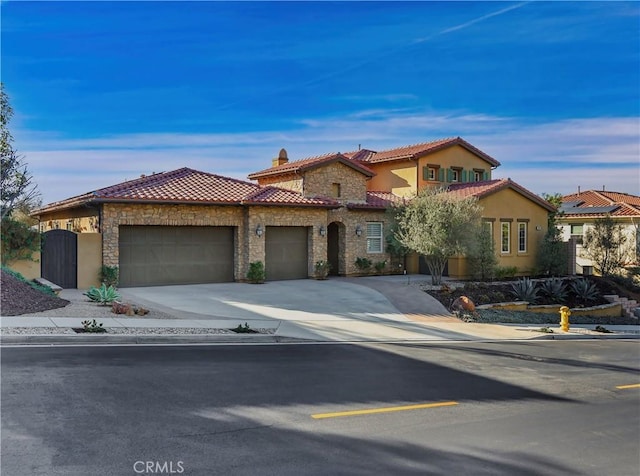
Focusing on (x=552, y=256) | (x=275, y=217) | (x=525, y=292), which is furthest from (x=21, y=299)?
(x=552, y=256)

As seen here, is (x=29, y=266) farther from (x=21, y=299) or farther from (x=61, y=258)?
(x=21, y=299)

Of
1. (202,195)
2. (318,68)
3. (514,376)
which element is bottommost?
(514,376)

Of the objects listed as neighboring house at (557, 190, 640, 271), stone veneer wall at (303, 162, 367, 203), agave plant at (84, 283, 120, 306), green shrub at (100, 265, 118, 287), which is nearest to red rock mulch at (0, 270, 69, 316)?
agave plant at (84, 283, 120, 306)

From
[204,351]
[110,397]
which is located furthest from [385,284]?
[110,397]

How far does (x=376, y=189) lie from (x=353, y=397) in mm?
25835

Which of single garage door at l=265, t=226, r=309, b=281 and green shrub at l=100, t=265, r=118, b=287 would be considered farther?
single garage door at l=265, t=226, r=309, b=281

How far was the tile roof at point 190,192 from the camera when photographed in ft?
70.2

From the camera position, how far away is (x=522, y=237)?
99.7 feet

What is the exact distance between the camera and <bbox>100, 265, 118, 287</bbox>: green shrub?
68.0 ft

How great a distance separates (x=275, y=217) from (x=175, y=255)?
4.58m

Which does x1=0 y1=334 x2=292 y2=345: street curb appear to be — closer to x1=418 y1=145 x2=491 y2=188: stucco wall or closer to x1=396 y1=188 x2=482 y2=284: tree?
x1=396 y1=188 x2=482 y2=284: tree

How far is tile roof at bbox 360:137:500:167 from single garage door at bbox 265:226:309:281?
862 centimetres

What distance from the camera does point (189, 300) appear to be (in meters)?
18.8

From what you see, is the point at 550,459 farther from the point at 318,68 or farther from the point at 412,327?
the point at 318,68
